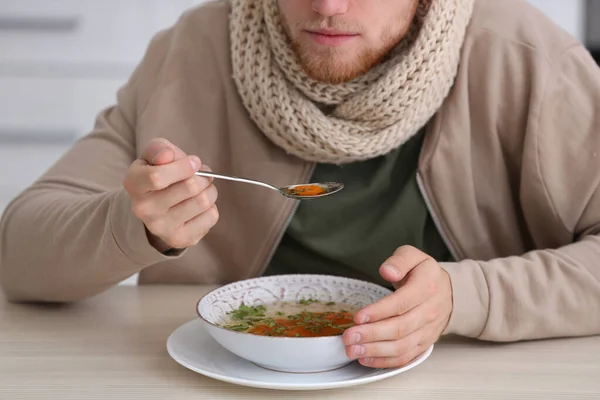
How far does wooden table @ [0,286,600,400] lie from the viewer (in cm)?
78

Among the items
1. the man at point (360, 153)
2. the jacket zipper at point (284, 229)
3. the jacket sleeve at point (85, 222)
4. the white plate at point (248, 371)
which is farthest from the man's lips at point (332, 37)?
the white plate at point (248, 371)

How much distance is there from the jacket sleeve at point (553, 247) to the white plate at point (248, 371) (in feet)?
0.36

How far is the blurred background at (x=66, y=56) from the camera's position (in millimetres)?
2441

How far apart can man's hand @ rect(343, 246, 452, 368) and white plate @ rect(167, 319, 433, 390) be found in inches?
0.6

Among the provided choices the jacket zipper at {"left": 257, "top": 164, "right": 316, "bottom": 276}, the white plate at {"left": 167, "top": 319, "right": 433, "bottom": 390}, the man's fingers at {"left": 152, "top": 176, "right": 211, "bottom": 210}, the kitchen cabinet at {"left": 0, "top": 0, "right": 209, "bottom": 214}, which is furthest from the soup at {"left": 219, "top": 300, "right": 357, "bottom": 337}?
the kitchen cabinet at {"left": 0, "top": 0, "right": 209, "bottom": 214}

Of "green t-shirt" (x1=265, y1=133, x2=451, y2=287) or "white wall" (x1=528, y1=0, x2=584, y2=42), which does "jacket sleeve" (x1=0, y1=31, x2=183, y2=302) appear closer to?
"green t-shirt" (x1=265, y1=133, x2=451, y2=287)

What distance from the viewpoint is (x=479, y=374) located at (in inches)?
32.9

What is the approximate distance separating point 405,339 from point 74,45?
1931 mm

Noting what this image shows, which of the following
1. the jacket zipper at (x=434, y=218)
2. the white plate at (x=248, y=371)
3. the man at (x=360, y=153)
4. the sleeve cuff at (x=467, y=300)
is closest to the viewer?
the white plate at (x=248, y=371)

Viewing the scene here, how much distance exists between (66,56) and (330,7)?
1.63 m

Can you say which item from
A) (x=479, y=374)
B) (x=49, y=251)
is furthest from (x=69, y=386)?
(x=479, y=374)

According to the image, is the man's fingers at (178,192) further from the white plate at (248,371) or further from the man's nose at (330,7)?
the man's nose at (330,7)

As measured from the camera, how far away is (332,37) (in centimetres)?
108

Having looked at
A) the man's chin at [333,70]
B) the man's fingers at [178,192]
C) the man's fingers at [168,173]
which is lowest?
the man's fingers at [178,192]
